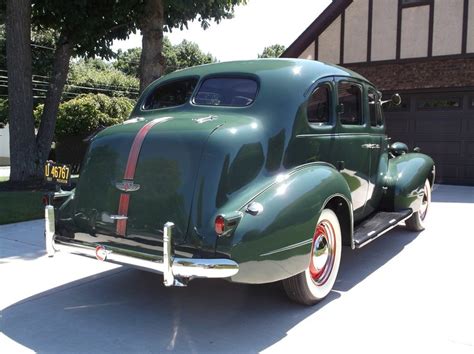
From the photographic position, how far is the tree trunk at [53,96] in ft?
37.6

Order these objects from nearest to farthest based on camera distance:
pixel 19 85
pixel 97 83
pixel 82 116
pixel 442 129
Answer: pixel 19 85, pixel 442 129, pixel 82 116, pixel 97 83

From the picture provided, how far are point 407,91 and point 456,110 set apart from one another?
1.34 metres

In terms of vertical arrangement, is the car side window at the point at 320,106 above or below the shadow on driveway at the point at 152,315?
above

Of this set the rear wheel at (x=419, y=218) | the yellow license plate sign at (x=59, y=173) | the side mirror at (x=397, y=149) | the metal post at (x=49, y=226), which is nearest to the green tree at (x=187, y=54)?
the side mirror at (x=397, y=149)

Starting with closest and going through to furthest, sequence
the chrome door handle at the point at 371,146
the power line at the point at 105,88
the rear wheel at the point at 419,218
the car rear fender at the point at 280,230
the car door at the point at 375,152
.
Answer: the car rear fender at the point at 280,230
the chrome door handle at the point at 371,146
the car door at the point at 375,152
the rear wheel at the point at 419,218
the power line at the point at 105,88

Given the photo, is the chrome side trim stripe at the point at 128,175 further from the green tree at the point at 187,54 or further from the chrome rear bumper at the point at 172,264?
the green tree at the point at 187,54

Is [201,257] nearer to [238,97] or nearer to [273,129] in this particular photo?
[273,129]

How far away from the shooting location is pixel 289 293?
376 cm

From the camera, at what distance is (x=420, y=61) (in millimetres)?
12305

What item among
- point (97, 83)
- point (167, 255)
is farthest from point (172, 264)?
point (97, 83)

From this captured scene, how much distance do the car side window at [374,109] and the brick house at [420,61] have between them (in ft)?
23.8

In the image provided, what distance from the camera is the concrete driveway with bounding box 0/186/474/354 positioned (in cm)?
320

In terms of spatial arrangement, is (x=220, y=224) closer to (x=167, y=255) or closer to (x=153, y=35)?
(x=167, y=255)

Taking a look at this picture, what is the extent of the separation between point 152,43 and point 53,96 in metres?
3.22
